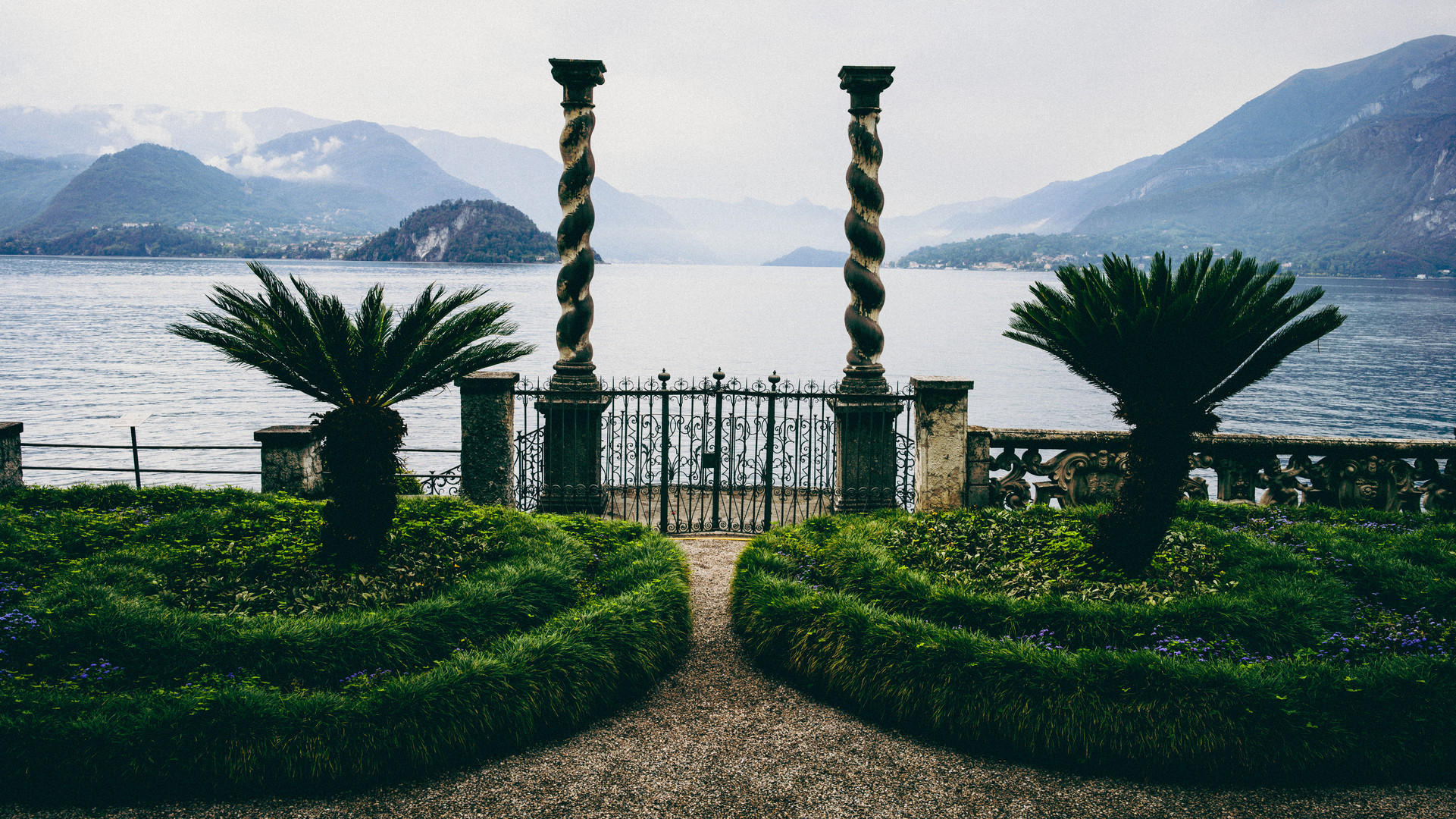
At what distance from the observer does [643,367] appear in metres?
45.9

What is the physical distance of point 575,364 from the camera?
9.00 metres

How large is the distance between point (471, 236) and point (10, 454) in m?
120

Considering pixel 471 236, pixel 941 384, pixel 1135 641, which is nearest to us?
pixel 1135 641

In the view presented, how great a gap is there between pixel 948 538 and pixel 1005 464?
1.91 meters

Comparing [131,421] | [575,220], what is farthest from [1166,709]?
[131,421]

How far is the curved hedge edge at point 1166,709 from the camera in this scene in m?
3.81

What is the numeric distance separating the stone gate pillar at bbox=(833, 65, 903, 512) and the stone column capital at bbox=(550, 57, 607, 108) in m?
2.73

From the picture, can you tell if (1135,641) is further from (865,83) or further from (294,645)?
(865,83)

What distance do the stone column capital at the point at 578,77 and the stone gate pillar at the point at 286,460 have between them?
4560 millimetres

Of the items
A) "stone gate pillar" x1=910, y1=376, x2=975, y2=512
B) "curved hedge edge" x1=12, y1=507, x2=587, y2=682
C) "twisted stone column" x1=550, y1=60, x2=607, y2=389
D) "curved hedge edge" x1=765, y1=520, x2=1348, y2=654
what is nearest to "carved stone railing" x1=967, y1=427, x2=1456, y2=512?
"stone gate pillar" x1=910, y1=376, x2=975, y2=512

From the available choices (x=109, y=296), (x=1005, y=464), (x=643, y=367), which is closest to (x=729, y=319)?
(x=643, y=367)

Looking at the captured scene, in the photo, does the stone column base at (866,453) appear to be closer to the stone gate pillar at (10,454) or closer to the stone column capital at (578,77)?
the stone column capital at (578,77)

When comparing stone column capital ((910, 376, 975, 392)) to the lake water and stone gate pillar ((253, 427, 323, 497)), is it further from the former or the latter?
stone gate pillar ((253, 427, 323, 497))

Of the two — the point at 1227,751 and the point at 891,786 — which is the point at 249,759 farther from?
the point at 1227,751
